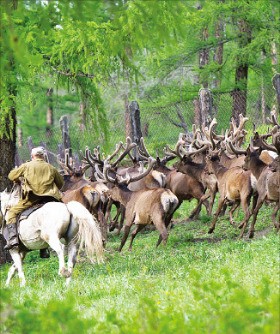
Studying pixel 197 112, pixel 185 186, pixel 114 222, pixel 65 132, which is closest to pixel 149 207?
pixel 185 186

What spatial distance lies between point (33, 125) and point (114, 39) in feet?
115

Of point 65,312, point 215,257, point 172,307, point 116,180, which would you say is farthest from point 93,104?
point 65,312

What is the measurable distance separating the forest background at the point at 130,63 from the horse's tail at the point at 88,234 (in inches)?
81.3

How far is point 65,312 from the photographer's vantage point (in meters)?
5.46

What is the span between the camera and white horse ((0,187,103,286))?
1173 cm

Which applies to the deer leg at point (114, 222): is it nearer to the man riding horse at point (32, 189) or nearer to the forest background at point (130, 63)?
the forest background at point (130, 63)

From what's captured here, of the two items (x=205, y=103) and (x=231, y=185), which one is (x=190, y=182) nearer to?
(x=231, y=185)

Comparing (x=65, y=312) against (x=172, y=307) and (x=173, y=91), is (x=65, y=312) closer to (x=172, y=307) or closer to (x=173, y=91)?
(x=172, y=307)

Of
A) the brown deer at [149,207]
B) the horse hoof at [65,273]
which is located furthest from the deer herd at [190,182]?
the horse hoof at [65,273]

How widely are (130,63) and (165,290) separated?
16.5 feet

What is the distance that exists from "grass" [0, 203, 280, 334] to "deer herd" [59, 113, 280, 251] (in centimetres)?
57

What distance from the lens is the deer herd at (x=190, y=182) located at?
14.9 m

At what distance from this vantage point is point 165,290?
8.52 metres

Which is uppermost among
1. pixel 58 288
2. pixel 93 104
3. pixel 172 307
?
pixel 93 104
